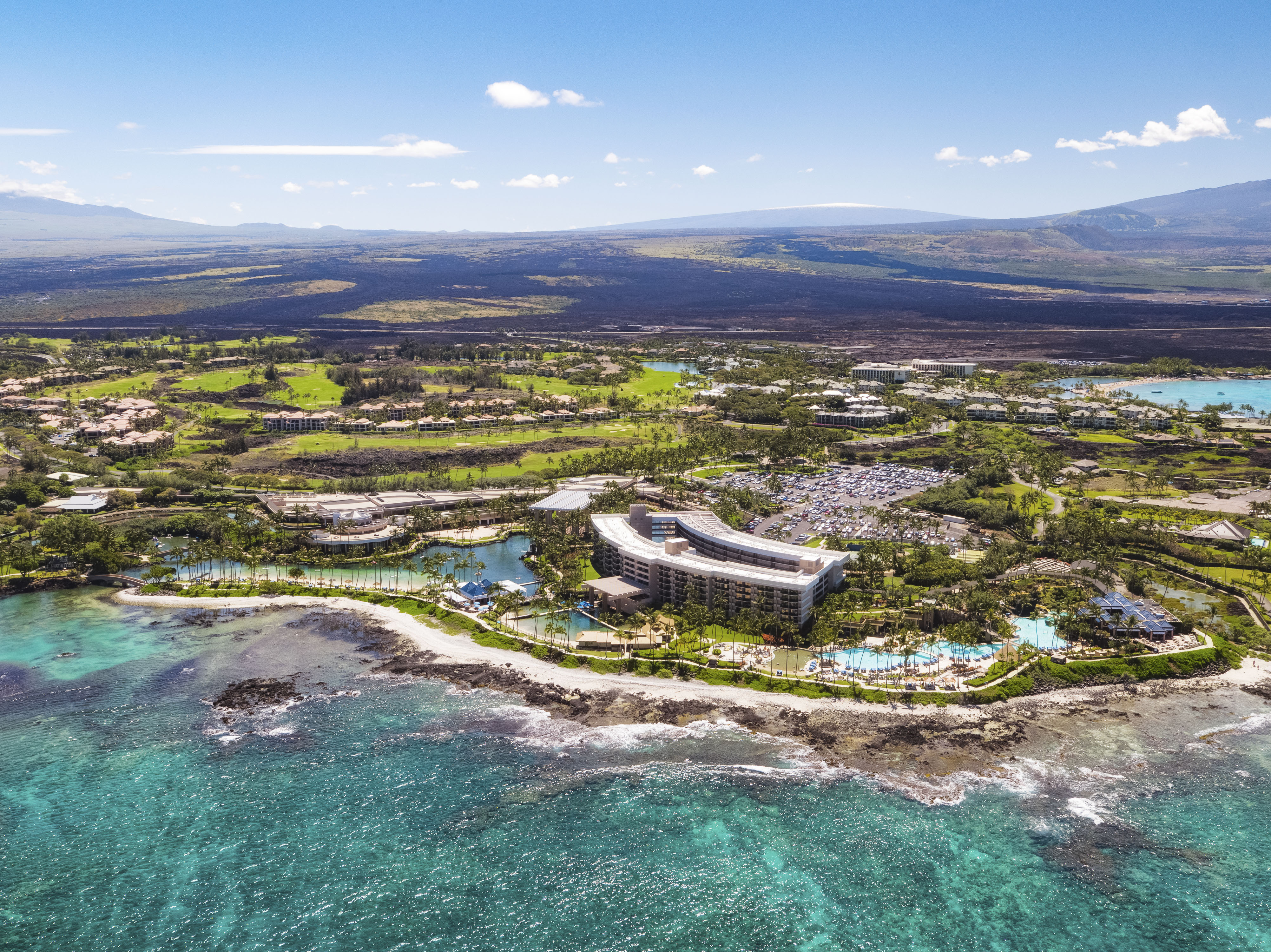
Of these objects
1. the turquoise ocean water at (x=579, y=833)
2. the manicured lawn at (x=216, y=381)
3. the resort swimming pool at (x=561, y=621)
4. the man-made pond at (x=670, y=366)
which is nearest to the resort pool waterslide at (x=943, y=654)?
the turquoise ocean water at (x=579, y=833)

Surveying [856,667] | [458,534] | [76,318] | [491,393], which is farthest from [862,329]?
[76,318]

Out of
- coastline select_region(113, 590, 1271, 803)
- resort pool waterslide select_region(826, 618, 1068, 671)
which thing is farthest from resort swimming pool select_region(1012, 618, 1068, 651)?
coastline select_region(113, 590, 1271, 803)

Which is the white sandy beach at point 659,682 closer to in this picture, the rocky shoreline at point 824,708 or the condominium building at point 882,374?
the rocky shoreline at point 824,708

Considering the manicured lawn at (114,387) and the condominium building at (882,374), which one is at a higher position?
the manicured lawn at (114,387)

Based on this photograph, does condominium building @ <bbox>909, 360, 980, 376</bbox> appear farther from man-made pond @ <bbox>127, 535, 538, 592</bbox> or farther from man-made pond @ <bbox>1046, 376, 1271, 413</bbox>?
man-made pond @ <bbox>127, 535, 538, 592</bbox>

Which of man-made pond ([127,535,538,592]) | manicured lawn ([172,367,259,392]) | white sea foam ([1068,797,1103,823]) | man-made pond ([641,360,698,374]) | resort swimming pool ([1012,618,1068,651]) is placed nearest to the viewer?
white sea foam ([1068,797,1103,823])

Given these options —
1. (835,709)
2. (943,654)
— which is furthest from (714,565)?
(943,654)
